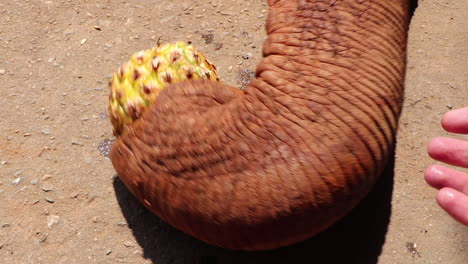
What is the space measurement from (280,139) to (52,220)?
1307 mm

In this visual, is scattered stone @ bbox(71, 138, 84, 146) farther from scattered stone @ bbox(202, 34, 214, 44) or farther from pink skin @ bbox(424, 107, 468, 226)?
pink skin @ bbox(424, 107, 468, 226)

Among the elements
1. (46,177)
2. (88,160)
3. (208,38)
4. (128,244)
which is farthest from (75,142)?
(208,38)

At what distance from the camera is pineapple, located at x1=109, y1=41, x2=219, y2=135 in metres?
2.36

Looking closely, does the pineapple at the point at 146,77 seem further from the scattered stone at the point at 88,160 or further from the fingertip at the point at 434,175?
the fingertip at the point at 434,175

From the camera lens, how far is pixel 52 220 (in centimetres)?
A: 277

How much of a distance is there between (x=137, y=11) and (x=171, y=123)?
1.55 meters

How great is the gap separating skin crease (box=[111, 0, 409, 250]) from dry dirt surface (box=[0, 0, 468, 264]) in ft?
1.49

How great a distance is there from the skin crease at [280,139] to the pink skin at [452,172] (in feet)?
0.71

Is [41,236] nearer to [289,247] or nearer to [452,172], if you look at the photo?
[289,247]

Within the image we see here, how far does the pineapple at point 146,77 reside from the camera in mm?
2359

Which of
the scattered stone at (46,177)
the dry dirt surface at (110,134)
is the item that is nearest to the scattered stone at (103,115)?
the dry dirt surface at (110,134)

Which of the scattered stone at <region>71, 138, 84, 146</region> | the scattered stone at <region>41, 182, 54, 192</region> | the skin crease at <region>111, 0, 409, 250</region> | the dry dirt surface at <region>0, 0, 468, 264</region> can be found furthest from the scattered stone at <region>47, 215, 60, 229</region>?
the skin crease at <region>111, 0, 409, 250</region>

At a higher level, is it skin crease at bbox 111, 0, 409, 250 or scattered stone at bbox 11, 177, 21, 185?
skin crease at bbox 111, 0, 409, 250

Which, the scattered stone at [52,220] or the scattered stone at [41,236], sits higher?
the scattered stone at [52,220]
